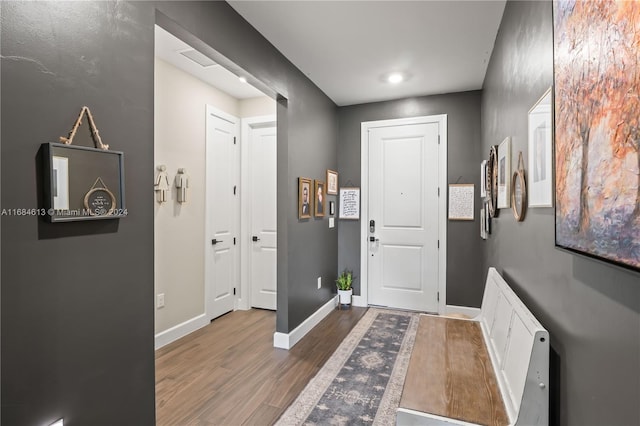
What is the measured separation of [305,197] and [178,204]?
1286 millimetres

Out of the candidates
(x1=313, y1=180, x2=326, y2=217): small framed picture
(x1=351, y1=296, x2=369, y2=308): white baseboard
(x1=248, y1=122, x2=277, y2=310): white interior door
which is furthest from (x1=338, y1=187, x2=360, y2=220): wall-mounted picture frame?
(x1=351, y1=296, x2=369, y2=308): white baseboard

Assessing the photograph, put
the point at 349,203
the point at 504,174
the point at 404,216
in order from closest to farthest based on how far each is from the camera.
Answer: the point at 504,174
the point at 404,216
the point at 349,203

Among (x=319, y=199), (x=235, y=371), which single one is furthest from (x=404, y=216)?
(x=235, y=371)

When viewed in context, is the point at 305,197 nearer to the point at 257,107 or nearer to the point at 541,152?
the point at 257,107

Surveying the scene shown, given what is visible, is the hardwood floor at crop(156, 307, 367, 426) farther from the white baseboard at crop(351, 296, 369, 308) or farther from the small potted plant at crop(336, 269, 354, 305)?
the white baseboard at crop(351, 296, 369, 308)

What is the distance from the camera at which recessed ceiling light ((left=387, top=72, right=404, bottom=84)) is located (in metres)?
3.31

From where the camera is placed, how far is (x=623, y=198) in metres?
0.66

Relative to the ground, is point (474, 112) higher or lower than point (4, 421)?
higher

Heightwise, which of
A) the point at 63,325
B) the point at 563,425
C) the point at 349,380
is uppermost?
the point at 63,325

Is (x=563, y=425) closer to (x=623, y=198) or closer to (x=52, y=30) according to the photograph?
(x=623, y=198)

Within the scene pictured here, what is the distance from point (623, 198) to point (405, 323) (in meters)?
3.23

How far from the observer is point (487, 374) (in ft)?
5.13

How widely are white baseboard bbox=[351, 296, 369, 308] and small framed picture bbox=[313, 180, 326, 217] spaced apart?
1272 millimetres

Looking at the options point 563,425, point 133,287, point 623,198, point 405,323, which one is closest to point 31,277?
point 133,287
